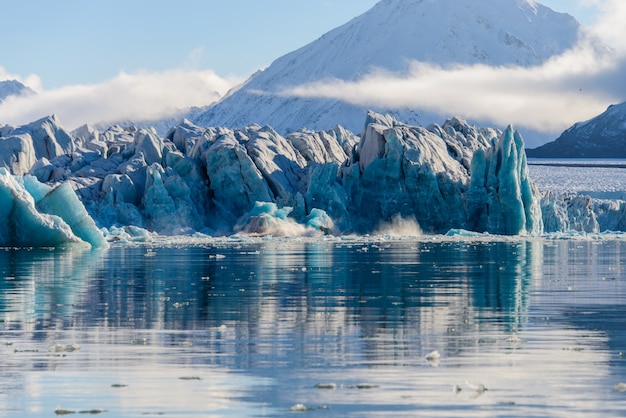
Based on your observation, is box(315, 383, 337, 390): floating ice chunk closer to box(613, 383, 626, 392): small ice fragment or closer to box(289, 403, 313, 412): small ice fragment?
box(289, 403, 313, 412): small ice fragment

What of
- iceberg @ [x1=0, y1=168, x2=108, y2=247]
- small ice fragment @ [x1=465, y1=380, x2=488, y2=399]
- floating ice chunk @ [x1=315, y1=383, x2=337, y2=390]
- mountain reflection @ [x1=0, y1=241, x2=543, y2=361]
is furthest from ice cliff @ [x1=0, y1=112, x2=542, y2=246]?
small ice fragment @ [x1=465, y1=380, x2=488, y2=399]

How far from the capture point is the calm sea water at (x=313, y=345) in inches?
354

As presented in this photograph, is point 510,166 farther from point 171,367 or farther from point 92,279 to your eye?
point 171,367

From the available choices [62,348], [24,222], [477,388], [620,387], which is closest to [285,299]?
[62,348]

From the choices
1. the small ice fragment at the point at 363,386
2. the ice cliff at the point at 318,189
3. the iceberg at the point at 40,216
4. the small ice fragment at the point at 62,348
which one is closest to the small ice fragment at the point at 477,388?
the small ice fragment at the point at 363,386

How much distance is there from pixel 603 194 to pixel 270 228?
150 feet

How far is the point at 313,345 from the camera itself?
481 inches

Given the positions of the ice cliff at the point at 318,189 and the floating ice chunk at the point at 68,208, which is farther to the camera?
the ice cliff at the point at 318,189

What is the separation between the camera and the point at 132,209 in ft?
184

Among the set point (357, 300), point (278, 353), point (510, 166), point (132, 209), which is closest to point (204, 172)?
point (132, 209)

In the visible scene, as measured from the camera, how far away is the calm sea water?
9.00 m

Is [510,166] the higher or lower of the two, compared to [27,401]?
higher

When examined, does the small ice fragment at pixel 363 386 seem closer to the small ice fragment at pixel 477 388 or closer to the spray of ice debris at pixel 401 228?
the small ice fragment at pixel 477 388

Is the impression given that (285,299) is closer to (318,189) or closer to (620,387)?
(620,387)
